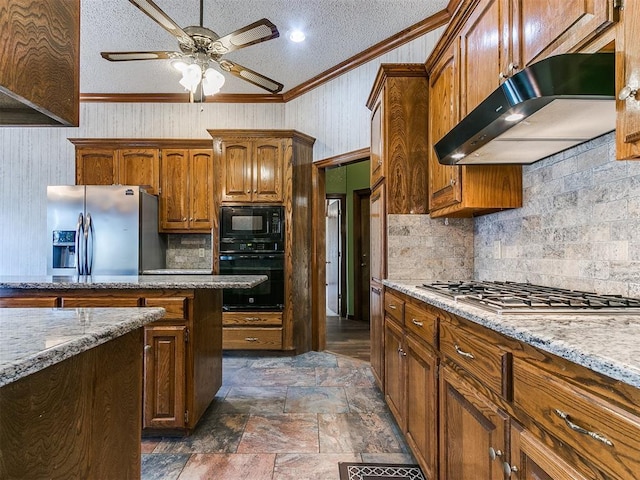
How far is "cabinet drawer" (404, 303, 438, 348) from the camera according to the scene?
161 centimetres

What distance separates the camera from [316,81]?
423cm

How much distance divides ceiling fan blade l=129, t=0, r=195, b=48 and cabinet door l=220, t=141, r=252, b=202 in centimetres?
163

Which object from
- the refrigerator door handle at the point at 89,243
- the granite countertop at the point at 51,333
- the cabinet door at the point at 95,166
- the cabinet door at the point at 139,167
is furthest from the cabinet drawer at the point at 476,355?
the cabinet door at the point at 95,166

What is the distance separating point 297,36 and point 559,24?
8.61 feet

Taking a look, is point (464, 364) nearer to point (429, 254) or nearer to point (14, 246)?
point (429, 254)

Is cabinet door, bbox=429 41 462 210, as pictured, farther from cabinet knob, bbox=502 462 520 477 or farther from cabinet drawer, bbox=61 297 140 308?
cabinet drawer, bbox=61 297 140 308

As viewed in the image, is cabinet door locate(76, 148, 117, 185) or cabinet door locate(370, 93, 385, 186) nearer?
cabinet door locate(370, 93, 385, 186)

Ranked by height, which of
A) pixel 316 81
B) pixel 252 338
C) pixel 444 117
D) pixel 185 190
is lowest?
pixel 252 338

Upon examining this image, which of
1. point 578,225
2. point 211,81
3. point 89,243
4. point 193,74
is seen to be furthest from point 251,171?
point 578,225

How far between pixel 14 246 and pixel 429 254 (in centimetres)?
496

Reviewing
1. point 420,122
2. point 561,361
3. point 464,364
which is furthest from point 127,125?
point 561,361

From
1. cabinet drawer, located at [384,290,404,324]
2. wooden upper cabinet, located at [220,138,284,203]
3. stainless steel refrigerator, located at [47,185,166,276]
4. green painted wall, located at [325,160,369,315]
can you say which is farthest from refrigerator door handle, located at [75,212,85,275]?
green painted wall, located at [325,160,369,315]

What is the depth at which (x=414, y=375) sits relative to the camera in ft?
6.23

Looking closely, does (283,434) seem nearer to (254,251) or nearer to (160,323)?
(160,323)
